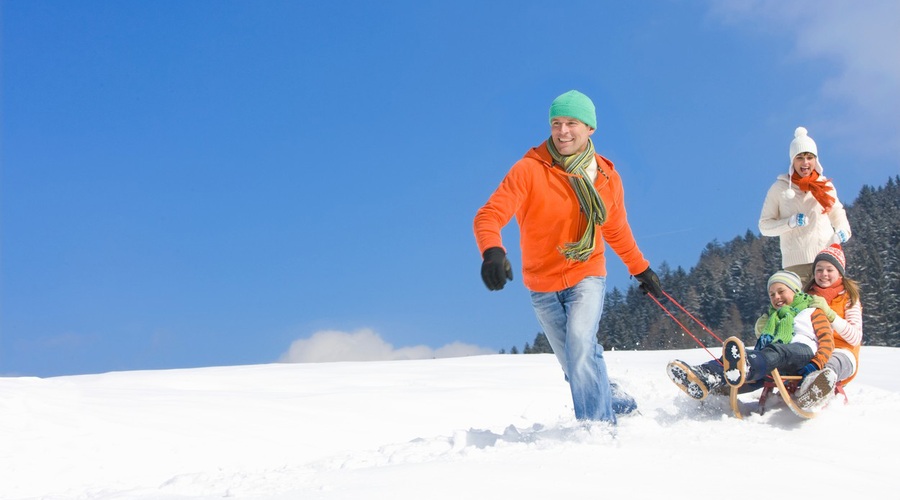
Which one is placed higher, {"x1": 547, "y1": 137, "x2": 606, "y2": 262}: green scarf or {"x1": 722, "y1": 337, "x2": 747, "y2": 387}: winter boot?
{"x1": 547, "y1": 137, "x2": 606, "y2": 262}: green scarf

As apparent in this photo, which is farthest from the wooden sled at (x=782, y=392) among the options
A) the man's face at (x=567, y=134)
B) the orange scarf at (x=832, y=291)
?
the man's face at (x=567, y=134)

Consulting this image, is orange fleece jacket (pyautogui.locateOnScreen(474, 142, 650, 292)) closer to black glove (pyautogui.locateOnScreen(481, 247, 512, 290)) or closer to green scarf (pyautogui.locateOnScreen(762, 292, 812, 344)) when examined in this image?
black glove (pyautogui.locateOnScreen(481, 247, 512, 290))

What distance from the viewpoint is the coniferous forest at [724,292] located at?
158ft

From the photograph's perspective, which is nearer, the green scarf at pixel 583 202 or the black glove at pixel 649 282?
the green scarf at pixel 583 202

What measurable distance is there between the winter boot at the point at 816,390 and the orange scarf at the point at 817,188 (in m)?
2.06

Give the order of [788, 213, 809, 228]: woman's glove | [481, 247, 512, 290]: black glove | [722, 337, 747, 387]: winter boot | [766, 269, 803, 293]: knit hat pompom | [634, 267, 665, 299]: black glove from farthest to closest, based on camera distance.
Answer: [788, 213, 809, 228]: woman's glove, [766, 269, 803, 293]: knit hat pompom, [634, 267, 665, 299]: black glove, [722, 337, 747, 387]: winter boot, [481, 247, 512, 290]: black glove

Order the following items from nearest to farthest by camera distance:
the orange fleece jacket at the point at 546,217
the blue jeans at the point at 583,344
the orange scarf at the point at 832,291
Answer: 1. the blue jeans at the point at 583,344
2. the orange fleece jacket at the point at 546,217
3. the orange scarf at the point at 832,291

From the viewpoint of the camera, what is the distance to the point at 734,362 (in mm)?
4371

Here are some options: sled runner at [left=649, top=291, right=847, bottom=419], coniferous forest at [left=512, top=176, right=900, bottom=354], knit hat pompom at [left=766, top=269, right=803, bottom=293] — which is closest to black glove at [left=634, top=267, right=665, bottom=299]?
sled runner at [left=649, top=291, right=847, bottom=419]

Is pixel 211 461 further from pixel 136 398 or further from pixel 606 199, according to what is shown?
pixel 606 199

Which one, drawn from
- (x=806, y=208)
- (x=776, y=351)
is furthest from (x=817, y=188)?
(x=776, y=351)

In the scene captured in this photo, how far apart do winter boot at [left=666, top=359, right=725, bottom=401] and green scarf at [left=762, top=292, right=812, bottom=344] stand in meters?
0.53

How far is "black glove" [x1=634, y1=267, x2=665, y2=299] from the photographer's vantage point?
15.4 ft

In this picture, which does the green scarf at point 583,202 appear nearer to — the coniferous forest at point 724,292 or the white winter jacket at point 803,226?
the white winter jacket at point 803,226
